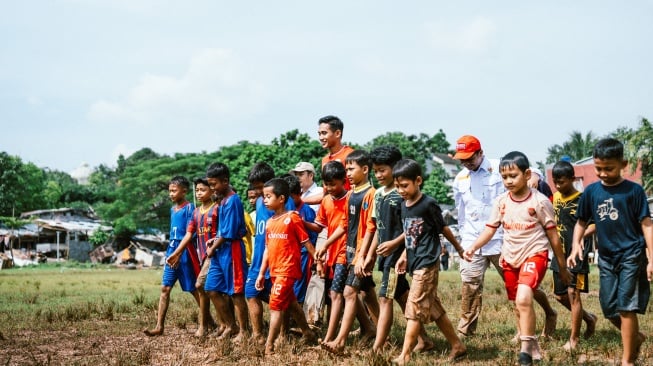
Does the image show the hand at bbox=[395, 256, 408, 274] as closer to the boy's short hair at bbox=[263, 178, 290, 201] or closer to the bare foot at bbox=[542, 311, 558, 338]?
the boy's short hair at bbox=[263, 178, 290, 201]

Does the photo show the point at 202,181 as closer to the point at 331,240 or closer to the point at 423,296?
the point at 331,240

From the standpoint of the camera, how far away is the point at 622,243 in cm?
474

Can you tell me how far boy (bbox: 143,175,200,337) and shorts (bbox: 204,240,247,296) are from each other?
74 centimetres

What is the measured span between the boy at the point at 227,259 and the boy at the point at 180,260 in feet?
2.35

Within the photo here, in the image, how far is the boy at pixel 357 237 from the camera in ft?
18.8

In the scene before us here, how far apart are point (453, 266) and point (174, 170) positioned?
28.4 m

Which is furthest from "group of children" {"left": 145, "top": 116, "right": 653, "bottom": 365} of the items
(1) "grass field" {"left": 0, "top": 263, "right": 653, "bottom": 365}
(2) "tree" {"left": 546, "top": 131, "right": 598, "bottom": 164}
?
(2) "tree" {"left": 546, "top": 131, "right": 598, "bottom": 164}

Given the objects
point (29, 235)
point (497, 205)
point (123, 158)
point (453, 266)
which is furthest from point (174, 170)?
point (497, 205)

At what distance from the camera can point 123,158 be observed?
93.1 metres

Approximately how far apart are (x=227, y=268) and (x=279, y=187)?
52.1 inches

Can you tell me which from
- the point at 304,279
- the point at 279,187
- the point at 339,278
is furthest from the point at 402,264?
the point at 304,279

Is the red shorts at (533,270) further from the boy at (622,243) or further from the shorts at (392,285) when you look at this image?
the shorts at (392,285)

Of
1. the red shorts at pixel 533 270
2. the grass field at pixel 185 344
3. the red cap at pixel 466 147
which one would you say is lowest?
the grass field at pixel 185 344

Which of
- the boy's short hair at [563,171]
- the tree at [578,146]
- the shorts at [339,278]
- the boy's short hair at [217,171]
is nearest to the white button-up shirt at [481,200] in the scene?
the boy's short hair at [563,171]
